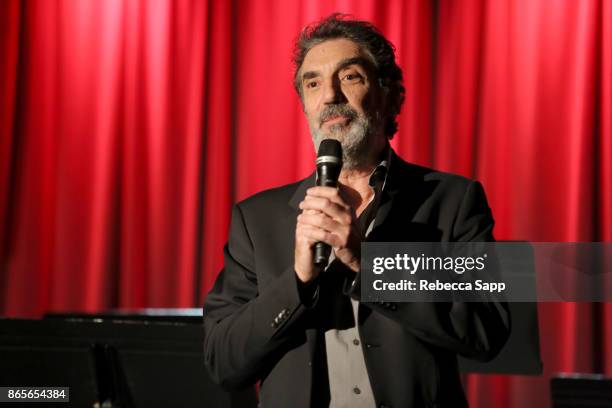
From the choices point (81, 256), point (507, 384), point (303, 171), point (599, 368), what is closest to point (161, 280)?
point (81, 256)

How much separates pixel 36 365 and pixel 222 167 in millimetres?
1770

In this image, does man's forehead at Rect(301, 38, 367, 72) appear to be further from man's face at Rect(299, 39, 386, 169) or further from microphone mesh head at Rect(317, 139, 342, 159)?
microphone mesh head at Rect(317, 139, 342, 159)

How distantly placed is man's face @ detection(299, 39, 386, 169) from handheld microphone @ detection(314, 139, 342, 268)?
216 mm

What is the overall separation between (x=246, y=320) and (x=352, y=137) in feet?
1.64

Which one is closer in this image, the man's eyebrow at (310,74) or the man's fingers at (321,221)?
the man's fingers at (321,221)

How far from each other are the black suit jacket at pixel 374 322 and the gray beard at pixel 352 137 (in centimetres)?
9

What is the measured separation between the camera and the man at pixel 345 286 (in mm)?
1437

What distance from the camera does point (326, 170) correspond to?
1428 millimetres

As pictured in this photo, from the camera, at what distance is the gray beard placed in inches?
67.1

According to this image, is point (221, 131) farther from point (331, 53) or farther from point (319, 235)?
point (319, 235)

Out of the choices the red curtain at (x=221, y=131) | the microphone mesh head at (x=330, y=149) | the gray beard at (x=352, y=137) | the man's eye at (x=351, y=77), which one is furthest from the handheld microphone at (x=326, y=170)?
the red curtain at (x=221, y=131)

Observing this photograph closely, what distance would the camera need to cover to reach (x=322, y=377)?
152cm

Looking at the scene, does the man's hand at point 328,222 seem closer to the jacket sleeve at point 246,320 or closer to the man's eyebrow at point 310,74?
the jacket sleeve at point 246,320
